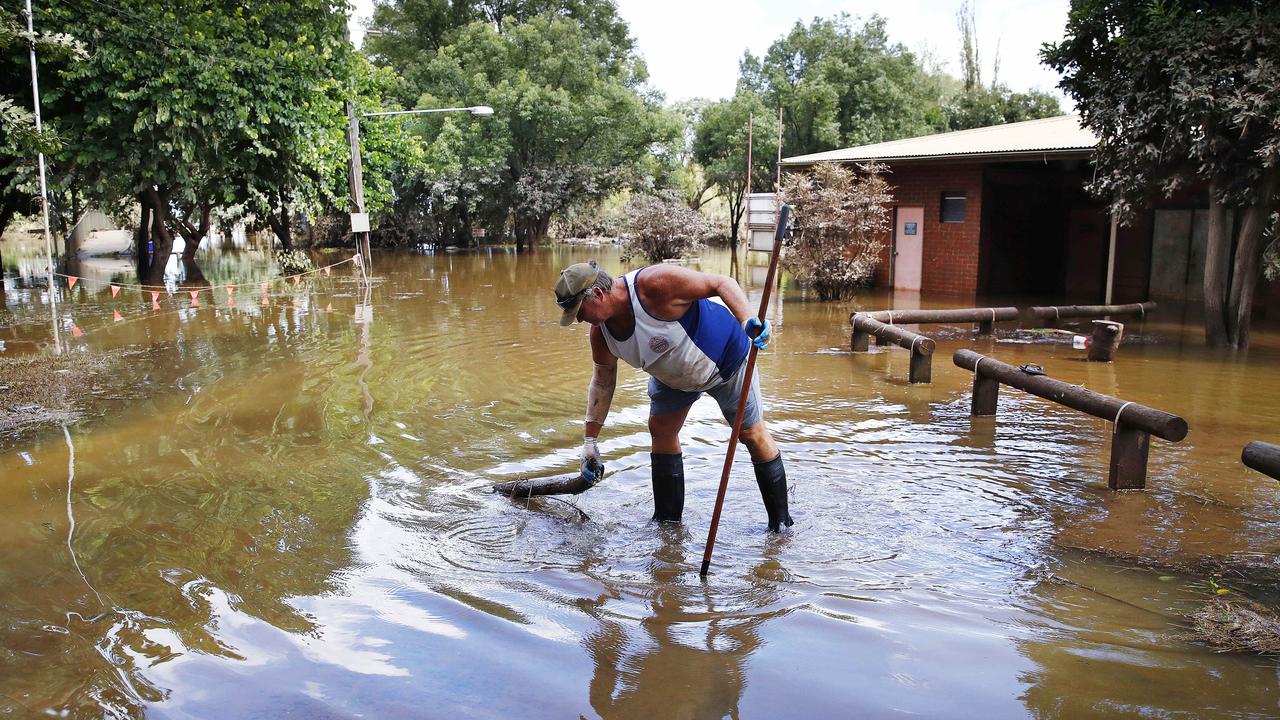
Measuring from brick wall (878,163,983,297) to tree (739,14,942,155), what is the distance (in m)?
17.4

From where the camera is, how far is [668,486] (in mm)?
5512

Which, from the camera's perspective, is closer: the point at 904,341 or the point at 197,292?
the point at 904,341

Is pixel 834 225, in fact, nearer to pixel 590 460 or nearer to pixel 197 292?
pixel 590 460

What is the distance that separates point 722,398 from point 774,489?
59 cm

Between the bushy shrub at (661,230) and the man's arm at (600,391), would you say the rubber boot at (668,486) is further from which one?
the bushy shrub at (661,230)

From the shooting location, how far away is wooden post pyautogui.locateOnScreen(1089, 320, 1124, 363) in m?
11.3

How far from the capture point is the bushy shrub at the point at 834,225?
692 inches

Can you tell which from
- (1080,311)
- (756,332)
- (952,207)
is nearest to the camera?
(756,332)

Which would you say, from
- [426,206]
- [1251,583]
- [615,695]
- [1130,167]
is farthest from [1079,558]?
[426,206]

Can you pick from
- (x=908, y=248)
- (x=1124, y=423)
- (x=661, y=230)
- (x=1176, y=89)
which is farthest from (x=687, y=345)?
(x=661, y=230)

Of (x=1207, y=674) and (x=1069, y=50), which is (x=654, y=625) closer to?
(x=1207, y=674)

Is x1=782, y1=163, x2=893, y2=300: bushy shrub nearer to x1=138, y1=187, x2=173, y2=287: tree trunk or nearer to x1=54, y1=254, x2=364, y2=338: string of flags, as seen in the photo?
x1=54, y1=254, x2=364, y2=338: string of flags

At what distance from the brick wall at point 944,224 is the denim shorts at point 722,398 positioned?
15.2 m

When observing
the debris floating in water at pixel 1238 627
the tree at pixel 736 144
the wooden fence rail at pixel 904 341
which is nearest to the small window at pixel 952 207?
the wooden fence rail at pixel 904 341
